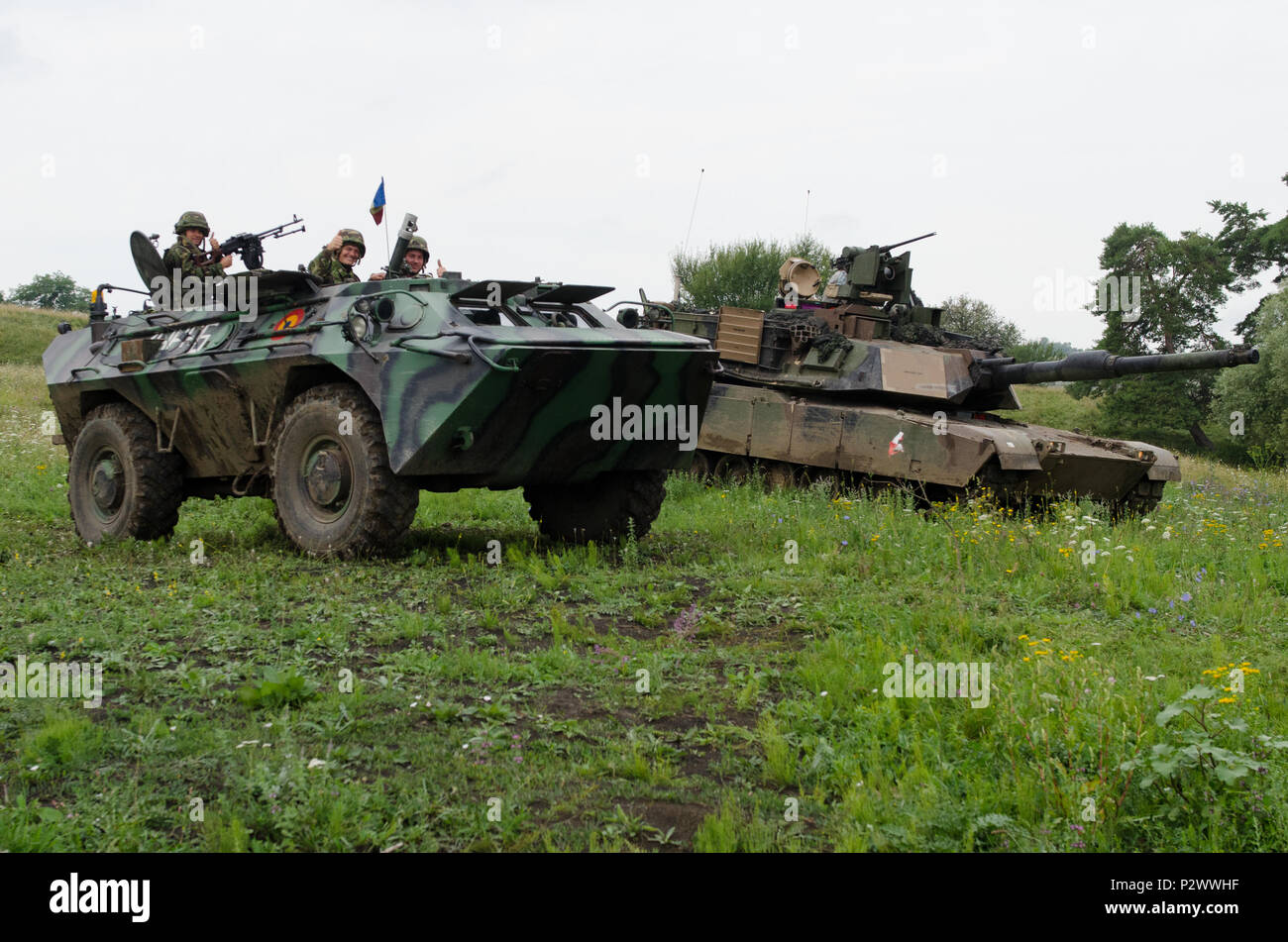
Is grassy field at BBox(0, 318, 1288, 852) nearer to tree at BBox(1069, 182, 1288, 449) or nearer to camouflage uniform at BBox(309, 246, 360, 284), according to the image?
camouflage uniform at BBox(309, 246, 360, 284)

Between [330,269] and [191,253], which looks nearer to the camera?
[330,269]

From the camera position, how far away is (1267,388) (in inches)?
1264

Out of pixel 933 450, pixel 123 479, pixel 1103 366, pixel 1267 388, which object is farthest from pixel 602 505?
pixel 1267 388

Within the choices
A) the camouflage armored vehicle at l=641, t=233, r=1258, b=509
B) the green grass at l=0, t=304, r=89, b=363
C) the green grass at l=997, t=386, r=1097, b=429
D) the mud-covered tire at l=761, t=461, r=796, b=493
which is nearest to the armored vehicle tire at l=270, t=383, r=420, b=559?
the camouflage armored vehicle at l=641, t=233, r=1258, b=509

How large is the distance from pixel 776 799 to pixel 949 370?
402 inches

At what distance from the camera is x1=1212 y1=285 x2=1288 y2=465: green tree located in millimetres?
31156

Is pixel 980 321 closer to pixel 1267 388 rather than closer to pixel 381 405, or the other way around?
pixel 1267 388

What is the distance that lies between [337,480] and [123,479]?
2.83 meters

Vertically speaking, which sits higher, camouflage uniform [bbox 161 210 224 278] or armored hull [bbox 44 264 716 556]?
camouflage uniform [bbox 161 210 224 278]

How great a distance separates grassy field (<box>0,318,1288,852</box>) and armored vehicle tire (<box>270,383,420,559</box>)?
0.27 meters

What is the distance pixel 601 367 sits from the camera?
875 cm

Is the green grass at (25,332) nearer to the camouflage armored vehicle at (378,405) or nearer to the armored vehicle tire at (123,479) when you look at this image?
the armored vehicle tire at (123,479)

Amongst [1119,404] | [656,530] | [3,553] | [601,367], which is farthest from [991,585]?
[1119,404]

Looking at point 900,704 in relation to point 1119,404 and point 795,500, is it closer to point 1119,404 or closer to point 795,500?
point 795,500
